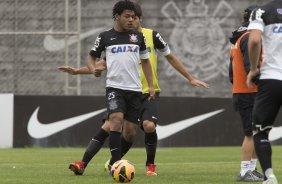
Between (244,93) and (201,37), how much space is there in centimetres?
1433

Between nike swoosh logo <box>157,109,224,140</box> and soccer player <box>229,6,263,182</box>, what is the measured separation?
8.90 m

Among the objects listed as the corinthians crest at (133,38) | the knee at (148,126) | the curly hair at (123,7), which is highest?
the curly hair at (123,7)

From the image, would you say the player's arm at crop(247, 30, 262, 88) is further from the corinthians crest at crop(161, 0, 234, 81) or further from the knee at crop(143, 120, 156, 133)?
the corinthians crest at crop(161, 0, 234, 81)

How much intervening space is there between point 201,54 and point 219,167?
12203mm

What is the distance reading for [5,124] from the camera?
19297 mm

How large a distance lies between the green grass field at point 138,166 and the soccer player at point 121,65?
0.76 m

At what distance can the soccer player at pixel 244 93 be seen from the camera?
34.6 ft

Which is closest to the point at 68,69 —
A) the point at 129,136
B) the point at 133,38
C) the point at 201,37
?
the point at 133,38

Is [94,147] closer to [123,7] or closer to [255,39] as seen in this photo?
[123,7]

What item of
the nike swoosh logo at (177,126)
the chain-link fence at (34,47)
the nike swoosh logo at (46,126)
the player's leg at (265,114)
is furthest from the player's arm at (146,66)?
the chain-link fence at (34,47)

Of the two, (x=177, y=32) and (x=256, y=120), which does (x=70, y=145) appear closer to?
(x=177, y=32)

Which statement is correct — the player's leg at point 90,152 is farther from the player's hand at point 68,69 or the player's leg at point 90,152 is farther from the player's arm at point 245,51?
the player's arm at point 245,51

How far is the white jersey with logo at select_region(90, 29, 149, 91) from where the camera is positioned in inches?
415

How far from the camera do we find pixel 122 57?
34.6ft
